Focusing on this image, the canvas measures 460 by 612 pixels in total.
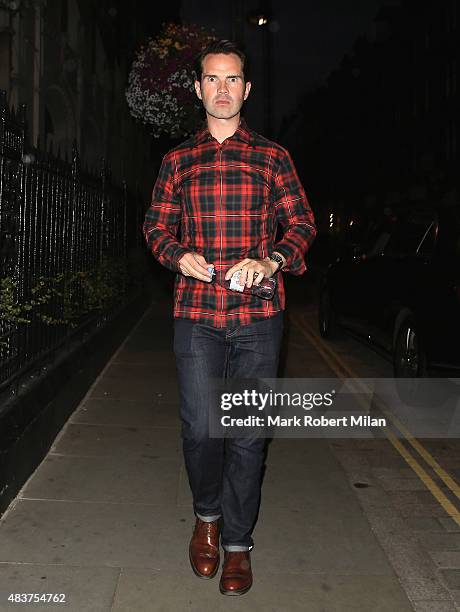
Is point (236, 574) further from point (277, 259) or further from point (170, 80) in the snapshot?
point (170, 80)

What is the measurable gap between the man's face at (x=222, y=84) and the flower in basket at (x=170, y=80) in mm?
7239

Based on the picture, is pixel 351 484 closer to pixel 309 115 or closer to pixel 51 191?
pixel 51 191

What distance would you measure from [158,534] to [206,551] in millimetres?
611

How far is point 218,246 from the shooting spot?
329 centimetres

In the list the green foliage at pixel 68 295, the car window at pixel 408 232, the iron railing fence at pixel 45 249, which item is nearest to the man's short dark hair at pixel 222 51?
the iron railing fence at pixel 45 249

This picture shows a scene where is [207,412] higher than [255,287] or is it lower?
lower

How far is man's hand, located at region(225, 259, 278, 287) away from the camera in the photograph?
9.89 ft

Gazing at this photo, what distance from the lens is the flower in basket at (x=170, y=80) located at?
34.4 ft

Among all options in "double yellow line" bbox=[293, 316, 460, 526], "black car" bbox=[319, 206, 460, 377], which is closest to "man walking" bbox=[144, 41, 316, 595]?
"double yellow line" bbox=[293, 316, 460, 526]

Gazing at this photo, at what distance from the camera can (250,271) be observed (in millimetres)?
3025

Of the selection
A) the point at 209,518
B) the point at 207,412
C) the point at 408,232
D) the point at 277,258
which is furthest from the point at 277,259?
the point at 408,232

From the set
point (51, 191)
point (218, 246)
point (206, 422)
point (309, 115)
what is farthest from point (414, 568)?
point (309, 115)

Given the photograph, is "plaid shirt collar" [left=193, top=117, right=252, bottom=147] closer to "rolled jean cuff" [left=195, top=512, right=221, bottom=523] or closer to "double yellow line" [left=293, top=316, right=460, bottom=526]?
"rolled jean cuff" [left=195, top=512, right=221, bottom=523]

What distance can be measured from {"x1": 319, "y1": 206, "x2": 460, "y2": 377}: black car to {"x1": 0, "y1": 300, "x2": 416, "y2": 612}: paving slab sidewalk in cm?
147
